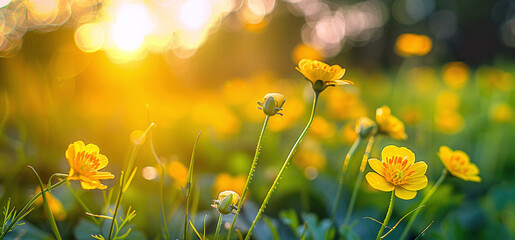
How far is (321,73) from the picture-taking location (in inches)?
23.1

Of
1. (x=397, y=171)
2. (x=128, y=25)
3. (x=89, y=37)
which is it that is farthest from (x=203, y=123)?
(x=89, y=37)

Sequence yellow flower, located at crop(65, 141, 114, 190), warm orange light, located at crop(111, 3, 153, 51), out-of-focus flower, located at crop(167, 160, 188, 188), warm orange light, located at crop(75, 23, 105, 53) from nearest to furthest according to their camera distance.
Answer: yellow flower, located at crop(65, 141, 114, 190), out-of-focus flower, located at crop(167, 160, 188, 188), warm orange light, located at crop(111, 3, 153, 51), warm orange light, located at crop(75, 23, 105, 53)

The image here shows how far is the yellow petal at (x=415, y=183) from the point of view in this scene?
557mm

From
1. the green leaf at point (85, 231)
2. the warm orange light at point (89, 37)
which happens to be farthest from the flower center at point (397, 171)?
the warm orange light at point (89, 37)

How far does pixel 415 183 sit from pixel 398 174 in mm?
38

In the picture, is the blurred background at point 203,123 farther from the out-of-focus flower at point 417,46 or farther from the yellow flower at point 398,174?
the yellow flower at point 398,174

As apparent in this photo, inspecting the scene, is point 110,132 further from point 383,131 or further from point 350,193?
point 383,131

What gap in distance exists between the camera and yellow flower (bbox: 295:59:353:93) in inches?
23.0

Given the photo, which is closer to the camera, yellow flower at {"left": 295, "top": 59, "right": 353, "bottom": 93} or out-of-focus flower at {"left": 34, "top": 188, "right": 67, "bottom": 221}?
yellow flower at {"left": 295, "top": 59, "right": 353, "bottom": 93}

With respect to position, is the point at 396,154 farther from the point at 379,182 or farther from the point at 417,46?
the point at 417,46

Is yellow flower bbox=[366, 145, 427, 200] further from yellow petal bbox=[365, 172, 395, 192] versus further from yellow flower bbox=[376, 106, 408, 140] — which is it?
yellow flower bbox=[376, 106, 408, 140]

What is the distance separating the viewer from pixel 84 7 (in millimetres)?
3197

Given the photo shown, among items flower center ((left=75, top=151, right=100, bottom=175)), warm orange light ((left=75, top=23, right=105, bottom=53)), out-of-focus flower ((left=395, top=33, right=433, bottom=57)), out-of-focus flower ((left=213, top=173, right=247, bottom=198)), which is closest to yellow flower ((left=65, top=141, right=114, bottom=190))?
flower center ((left=75, top=151, right=100, bottom=175))

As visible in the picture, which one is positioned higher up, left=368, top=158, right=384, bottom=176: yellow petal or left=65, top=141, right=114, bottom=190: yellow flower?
left=65, top=141, right=114, bottom=190: yellow flower
